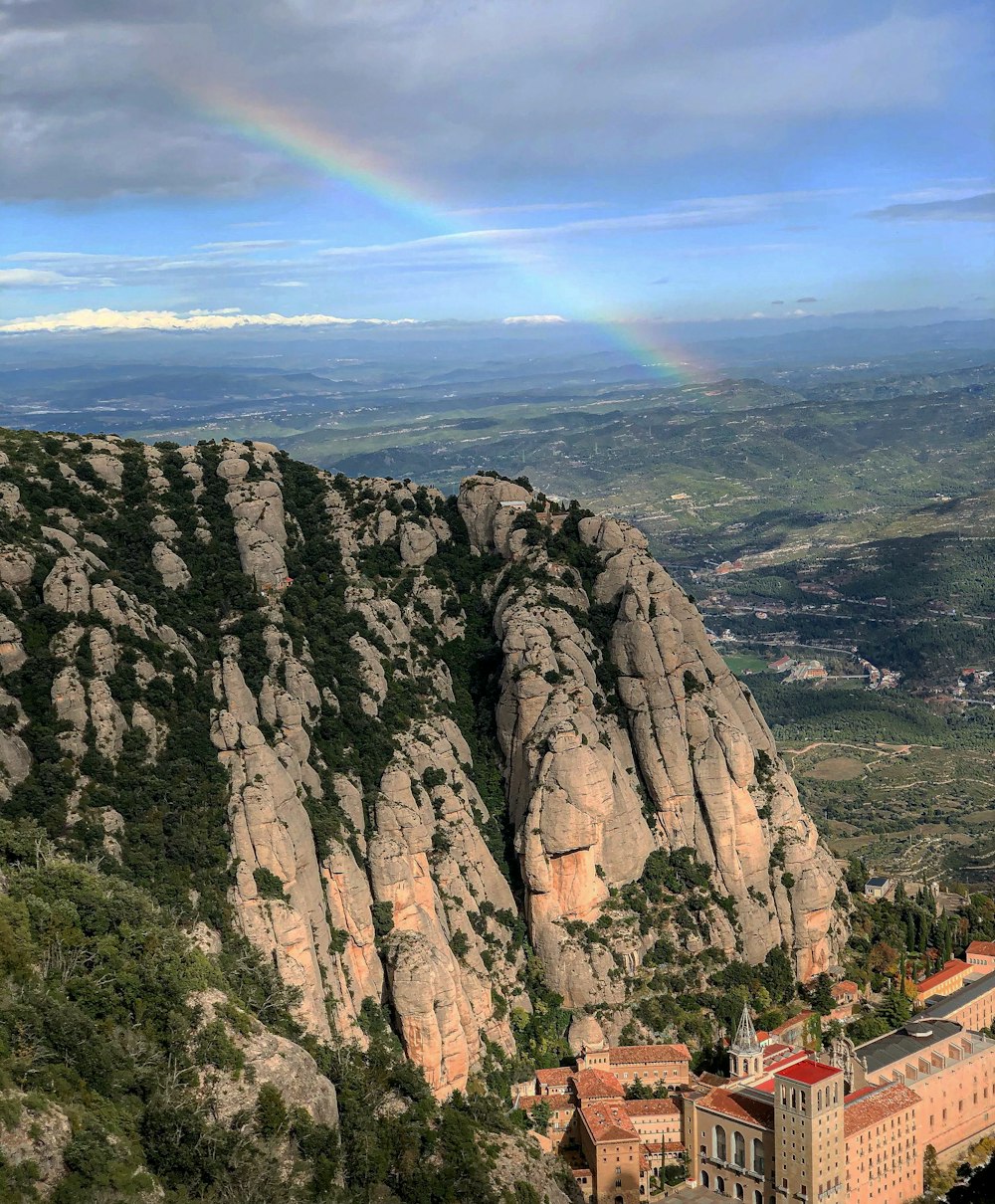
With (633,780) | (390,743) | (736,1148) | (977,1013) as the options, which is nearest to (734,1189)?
(736,1148)

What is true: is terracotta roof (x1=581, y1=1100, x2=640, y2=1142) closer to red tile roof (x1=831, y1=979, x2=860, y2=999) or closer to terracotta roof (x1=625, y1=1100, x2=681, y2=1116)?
terracotta roof (x1=625, y1=1100, x2=681, y2=1116)

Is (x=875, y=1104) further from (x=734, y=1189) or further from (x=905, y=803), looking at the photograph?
(x=905, y=803)

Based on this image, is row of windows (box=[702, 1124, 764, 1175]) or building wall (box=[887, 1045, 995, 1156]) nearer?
row of windows (box=[702, 1124, 764, 1175])

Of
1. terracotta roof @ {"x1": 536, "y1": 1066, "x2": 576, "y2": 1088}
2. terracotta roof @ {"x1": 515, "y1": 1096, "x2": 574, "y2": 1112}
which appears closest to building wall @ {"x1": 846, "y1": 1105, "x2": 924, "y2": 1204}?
terracotta roof @ {"x1": 515, "y1": 1096, "x2": 574, "y2": 1112}

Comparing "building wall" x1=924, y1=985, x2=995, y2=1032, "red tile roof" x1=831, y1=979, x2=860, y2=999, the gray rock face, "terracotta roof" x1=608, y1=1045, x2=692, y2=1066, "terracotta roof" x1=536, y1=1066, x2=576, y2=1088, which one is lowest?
"building wall" x1=924, y1=985, x2=995, y2=1032

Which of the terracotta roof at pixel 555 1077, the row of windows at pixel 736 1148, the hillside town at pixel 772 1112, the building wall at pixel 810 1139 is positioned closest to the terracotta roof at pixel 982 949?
the hillside town at pixel 772 1112

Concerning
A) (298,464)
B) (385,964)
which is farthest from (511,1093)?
(298,464)

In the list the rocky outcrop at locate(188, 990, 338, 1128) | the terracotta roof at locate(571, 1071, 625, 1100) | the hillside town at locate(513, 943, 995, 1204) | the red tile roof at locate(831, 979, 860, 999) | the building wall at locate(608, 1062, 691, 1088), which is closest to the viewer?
the rocky outcrop at locate(188, 990, 338, 1128)
